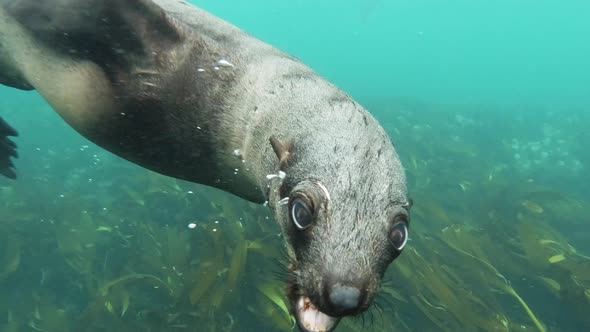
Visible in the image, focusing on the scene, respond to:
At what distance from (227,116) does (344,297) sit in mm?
1291

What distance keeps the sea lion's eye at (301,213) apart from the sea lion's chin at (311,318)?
247mm

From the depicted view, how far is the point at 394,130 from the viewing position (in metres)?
13.2

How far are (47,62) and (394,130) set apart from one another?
11462 millimetres

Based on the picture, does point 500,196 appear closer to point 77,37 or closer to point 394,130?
point 394,130

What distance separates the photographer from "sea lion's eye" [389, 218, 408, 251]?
1.53 meters

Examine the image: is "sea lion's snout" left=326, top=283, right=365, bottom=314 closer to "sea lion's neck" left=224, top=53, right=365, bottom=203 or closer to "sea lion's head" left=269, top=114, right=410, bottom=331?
"sea lion's head" left=269, top=114, right=410, bottom=331

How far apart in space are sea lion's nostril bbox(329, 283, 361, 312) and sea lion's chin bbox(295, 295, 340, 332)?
0.47 ft

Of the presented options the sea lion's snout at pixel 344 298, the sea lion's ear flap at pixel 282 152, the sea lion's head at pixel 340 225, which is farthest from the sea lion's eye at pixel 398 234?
the sea lion's ear flap at pixel 282 152

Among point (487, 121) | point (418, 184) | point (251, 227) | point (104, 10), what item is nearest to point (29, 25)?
point (104, 10)

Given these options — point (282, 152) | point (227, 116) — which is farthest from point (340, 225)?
point (227, 116)

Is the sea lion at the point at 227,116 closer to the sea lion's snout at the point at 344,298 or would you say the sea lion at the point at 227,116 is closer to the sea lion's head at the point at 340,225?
the sea lion's head at the point at 340,225

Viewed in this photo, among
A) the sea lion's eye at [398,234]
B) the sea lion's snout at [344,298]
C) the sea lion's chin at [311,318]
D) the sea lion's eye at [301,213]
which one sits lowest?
the sea lion's chin at [311,318]

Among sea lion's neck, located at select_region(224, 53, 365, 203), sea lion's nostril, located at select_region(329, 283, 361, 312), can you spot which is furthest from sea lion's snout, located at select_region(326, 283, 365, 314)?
sea lion's neck, located at select_region(224, 53, 365, 203)

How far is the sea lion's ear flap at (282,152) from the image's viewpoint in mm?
1820
